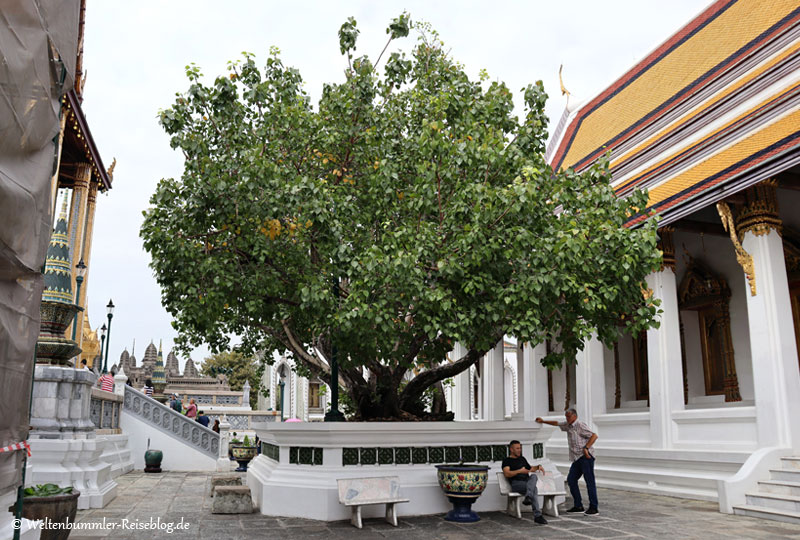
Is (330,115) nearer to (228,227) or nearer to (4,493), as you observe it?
(228,227)

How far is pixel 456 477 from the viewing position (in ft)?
28.0

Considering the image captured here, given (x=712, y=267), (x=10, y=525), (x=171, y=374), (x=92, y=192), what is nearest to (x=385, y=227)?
(x=10, y=525)

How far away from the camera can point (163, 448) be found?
18.6 meters

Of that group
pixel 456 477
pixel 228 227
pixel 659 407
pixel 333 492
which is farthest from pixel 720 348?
pixel 228 227

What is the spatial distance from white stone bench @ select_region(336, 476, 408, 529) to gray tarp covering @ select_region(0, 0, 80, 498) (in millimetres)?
4250

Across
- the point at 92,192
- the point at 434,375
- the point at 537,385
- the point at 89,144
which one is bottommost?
the point at 537,385

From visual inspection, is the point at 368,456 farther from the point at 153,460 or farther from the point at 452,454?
the point at 153,460

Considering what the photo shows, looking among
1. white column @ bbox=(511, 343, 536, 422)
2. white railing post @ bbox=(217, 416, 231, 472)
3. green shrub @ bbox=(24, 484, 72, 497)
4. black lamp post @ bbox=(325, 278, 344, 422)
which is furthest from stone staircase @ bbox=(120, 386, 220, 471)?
green shrub @ bbox=(24, 484, 72, 497)

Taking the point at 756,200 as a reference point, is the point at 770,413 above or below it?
below

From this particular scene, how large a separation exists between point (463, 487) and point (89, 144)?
76.0 ft

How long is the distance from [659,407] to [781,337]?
2940 mm

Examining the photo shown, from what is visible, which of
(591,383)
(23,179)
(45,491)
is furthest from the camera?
(591,383)

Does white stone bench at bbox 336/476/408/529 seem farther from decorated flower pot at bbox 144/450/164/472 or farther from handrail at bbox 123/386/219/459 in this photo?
handrail at bbox 123/386/219/459

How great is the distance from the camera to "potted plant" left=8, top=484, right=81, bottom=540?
609 centimetres
